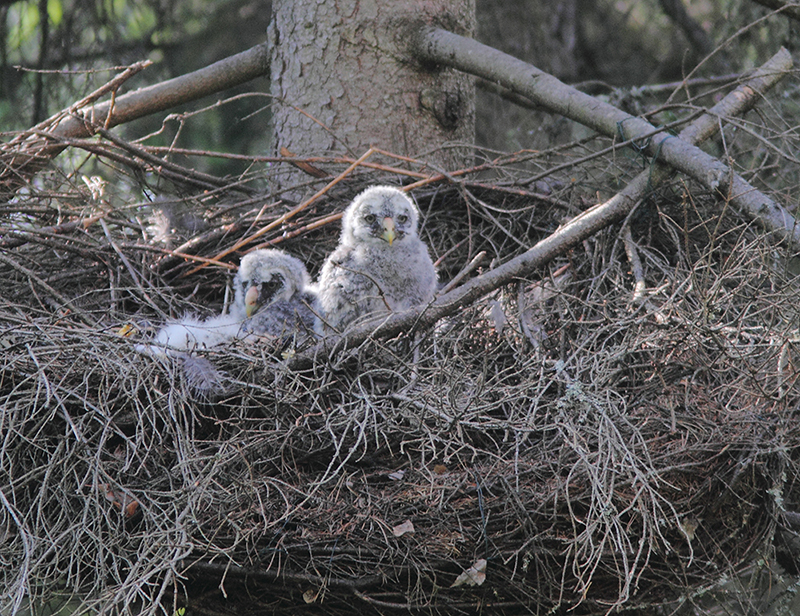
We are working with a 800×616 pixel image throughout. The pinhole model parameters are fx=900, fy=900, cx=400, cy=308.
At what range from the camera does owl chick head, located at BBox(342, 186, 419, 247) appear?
13.2ft

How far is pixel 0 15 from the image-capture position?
6.19m

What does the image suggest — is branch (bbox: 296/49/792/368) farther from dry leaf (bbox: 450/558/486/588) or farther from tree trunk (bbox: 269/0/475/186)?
tree trunk (bbox: 269/0/475/186)

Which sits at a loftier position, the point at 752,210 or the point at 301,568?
the point at 752,210

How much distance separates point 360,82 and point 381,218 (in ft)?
3.30

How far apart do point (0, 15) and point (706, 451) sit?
5540 mm

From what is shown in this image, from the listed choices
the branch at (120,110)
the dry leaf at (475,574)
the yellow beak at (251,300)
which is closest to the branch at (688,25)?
the branch at (120,110)

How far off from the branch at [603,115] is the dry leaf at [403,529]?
1.67 metres

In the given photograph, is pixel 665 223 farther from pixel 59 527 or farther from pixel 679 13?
pixel 679 13

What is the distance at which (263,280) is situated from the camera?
13.0ft

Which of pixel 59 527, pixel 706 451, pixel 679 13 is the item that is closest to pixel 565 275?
pixel 706 451

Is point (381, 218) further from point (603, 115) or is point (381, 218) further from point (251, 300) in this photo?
point (603, 115)

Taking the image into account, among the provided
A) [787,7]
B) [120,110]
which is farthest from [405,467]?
[787,7]

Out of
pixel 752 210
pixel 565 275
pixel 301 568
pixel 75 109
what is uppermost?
pixel 75 109

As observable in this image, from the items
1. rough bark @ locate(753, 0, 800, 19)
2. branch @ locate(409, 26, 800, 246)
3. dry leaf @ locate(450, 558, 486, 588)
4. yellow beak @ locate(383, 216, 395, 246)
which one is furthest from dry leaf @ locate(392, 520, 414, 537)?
rough bark @ locate(753, 0, 800, 19)
